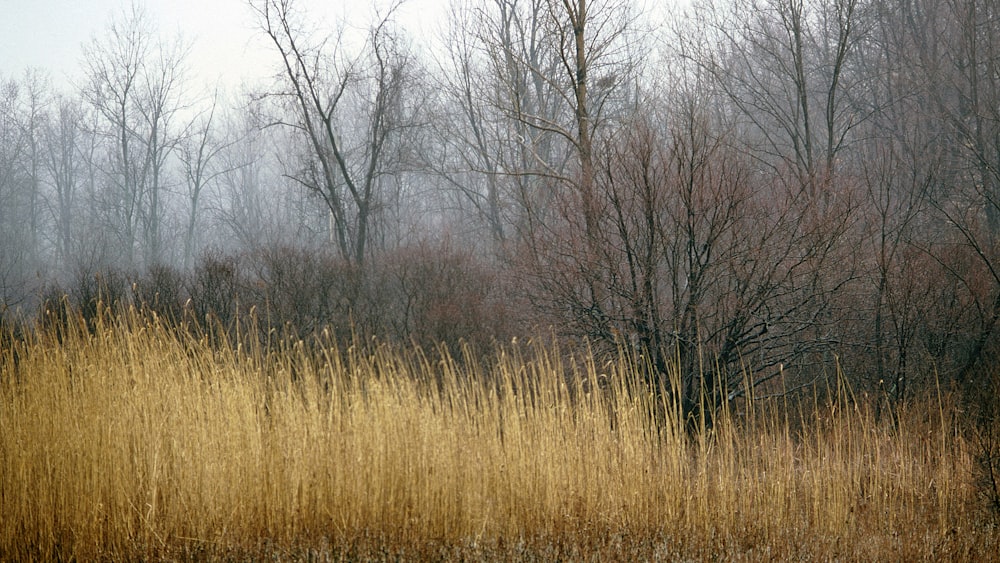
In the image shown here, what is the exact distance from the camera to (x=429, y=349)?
12477mm

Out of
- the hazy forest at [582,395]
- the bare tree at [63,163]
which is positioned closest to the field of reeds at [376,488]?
the hazy forest at [582,395]

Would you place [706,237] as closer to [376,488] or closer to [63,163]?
[376,488]

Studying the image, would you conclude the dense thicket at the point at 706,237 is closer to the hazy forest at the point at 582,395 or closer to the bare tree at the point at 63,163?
the hazy forest at the point at 582,395

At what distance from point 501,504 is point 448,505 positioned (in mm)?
358

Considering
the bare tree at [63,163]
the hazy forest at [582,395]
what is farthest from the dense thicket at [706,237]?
the bare tree at [63,163]

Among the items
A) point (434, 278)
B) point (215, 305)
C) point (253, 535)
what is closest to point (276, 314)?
point (215, 305)

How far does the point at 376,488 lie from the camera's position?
5383 mm

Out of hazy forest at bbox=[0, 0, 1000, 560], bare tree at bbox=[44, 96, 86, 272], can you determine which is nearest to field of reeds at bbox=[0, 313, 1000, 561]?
hazy forest at bbox=[0, 0, 1000, 560]

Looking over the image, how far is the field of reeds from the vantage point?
5.20 metres

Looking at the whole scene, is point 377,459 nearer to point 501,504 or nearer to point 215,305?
point 501,504

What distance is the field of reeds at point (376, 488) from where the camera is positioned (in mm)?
5195

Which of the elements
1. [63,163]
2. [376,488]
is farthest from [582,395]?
[63,163]

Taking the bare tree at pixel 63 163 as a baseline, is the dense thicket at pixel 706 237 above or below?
below

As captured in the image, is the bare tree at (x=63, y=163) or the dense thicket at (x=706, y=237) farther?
the bare tree at (x=63, y=163)
